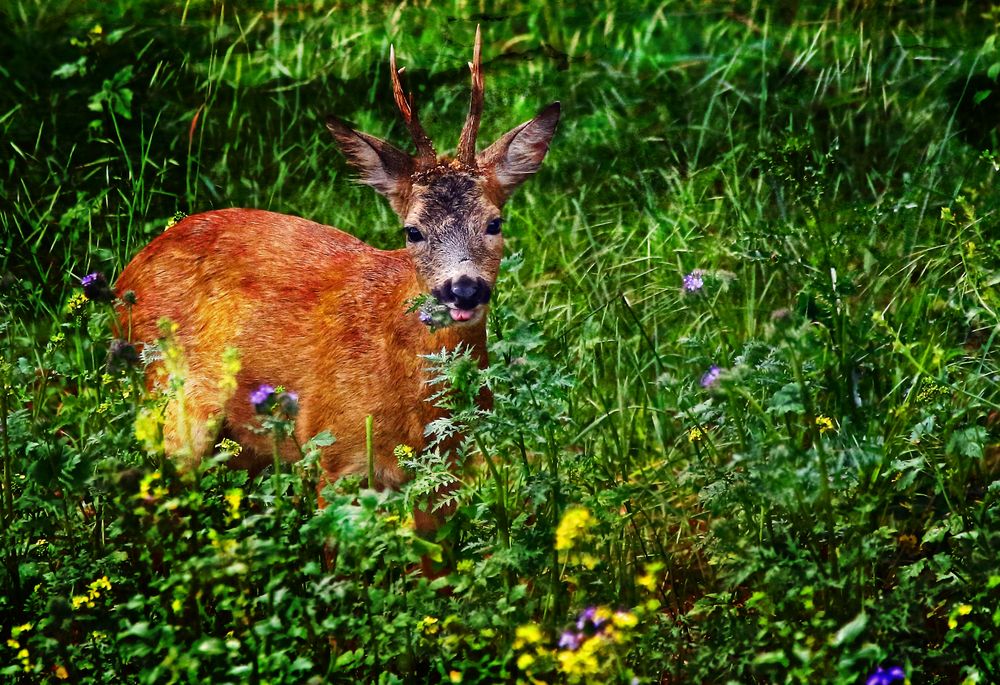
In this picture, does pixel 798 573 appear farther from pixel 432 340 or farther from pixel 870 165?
pixel 870 165

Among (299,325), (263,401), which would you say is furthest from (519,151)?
(263,401)

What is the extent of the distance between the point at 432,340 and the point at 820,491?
4.93 feet

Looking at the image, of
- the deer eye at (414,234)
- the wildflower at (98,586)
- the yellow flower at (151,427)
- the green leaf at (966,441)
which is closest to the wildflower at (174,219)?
the deer eye at (414,234)

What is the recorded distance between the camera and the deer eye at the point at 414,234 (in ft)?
13.7

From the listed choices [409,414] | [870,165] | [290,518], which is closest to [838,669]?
[290,518]

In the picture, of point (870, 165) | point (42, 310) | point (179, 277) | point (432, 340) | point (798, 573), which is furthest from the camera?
point (870, 165)

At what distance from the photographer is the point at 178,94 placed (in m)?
6.13

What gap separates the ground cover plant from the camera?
2.97 meters

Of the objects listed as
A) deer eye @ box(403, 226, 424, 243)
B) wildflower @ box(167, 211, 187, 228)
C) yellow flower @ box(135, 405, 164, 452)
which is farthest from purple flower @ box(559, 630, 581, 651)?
wildflower @ box(167, 211, 187, 228)

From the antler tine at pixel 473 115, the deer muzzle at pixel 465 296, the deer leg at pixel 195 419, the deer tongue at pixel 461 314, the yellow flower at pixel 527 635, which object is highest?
the antler tine at pixel 473 115

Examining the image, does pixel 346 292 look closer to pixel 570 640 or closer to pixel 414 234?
pixel 414 234

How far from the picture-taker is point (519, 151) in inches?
171

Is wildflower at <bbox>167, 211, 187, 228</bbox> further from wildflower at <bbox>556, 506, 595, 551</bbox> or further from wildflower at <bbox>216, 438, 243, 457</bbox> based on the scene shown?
wildflower at <bbox>556, 506, 595, 551</bbox>

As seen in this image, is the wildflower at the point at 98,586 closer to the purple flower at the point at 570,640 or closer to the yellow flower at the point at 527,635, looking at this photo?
the yellow flower at the point at 527,635
